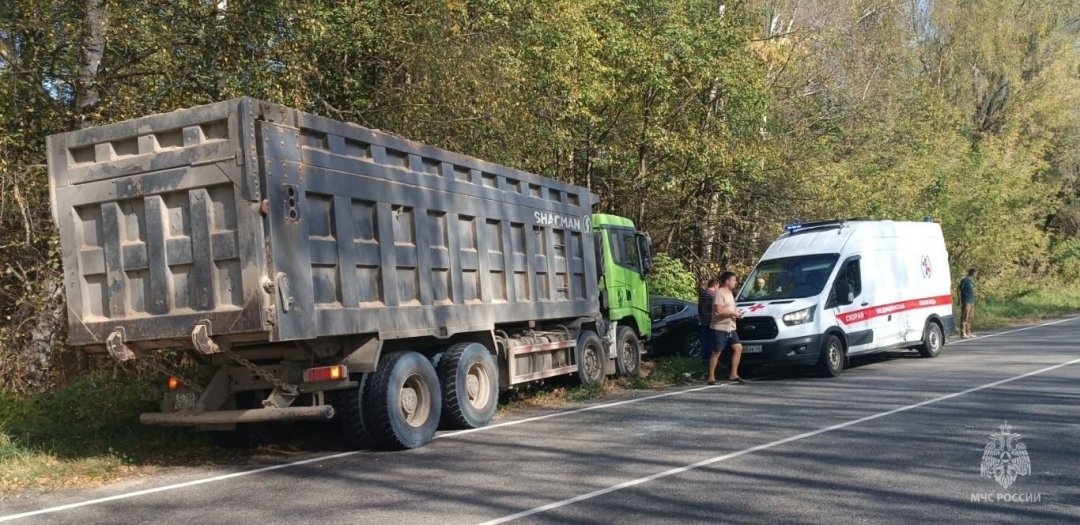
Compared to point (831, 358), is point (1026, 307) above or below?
below

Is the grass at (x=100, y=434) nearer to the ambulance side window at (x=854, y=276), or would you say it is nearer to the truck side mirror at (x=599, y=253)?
the truck side mirror at (x=599, y=253)

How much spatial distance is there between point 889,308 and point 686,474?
10.3 meters

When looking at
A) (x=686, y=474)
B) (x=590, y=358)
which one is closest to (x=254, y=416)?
(x=686, y=474)

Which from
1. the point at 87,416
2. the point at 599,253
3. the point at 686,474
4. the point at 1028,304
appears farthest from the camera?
the point at 1028,304

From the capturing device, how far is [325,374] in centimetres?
931

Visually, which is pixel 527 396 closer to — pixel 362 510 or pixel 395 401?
pixel 395 401

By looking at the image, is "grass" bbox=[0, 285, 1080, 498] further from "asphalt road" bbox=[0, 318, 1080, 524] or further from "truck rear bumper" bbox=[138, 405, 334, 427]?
"asphalt road" bbox=[0, 318, 1080, 524]

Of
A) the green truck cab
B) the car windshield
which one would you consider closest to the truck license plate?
the green truck cab

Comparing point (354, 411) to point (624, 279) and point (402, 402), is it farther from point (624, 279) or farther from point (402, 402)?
point (624, 279)

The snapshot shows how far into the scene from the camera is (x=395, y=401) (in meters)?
9.90

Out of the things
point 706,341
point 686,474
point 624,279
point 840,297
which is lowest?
point 686,474

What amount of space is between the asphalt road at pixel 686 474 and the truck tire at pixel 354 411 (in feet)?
0.81

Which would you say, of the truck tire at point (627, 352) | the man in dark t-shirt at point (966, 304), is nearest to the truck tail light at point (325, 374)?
the truck tire at point (627, 352)

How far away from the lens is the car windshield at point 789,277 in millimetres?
16031
